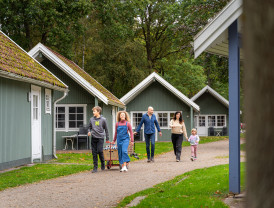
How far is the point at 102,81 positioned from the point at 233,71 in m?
35.5

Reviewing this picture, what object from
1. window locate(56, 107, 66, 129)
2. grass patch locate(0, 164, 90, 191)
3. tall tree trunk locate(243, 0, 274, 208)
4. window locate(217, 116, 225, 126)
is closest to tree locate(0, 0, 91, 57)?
window locate(56, 107, 66, 129)

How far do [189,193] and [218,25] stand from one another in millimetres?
2863

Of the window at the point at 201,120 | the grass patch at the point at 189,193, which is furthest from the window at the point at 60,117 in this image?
the window at the point at 201,120

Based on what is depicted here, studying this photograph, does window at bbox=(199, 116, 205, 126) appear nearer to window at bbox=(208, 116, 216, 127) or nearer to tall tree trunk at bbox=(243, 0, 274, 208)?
window at bbox=(208, 116, 216, 127)

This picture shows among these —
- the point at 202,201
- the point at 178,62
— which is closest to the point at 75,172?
the point at 202,201

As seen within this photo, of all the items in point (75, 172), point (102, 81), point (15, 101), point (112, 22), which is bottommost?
point (75, 172)

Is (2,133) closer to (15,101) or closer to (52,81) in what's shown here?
(15,101)

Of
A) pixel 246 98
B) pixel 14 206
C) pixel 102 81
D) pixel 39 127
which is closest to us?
pixel 246 98

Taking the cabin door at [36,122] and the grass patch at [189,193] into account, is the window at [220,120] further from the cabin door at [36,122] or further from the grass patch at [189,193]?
the grass patch at [189,193]

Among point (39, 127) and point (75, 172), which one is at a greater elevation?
point (39, 127)

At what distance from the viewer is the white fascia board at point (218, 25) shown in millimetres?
7590

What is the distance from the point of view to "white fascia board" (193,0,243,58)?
24.9 ft

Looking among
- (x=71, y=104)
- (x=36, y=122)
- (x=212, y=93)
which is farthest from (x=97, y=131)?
(x=212, y=93)

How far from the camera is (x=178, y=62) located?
46.0 meters
